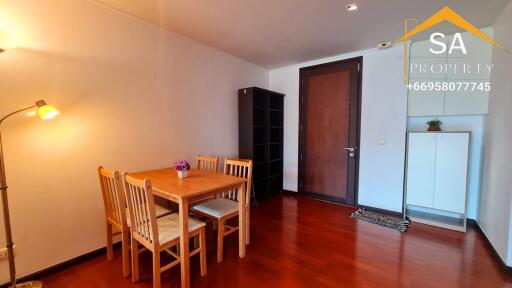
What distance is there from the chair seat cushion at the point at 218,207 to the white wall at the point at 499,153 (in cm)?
249

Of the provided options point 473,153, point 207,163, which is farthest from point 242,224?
point 473,153

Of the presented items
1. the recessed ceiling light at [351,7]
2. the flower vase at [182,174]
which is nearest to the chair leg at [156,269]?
the flower vase at [182,174]

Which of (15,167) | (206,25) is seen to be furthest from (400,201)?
(15,167)

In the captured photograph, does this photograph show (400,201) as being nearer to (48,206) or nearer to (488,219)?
(488,219)

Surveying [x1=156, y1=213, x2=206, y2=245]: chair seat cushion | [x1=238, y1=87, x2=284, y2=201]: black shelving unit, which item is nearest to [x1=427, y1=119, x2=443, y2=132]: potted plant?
[x1=238, y1=87, x2=284, y2=201]: black shelving unit

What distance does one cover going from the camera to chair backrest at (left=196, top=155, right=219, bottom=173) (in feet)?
9.03

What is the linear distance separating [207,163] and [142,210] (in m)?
1.33

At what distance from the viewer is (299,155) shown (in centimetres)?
409

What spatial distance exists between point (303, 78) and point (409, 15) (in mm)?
1822

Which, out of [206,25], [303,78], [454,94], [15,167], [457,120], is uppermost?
[206,25]

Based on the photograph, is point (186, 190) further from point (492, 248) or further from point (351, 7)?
point (492, 248)

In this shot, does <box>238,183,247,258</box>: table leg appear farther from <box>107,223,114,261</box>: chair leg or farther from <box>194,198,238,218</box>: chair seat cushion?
<box>107,223,114,261</box>: chair leg

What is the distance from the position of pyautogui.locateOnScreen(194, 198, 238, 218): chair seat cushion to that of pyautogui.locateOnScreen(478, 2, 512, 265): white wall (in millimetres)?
2490

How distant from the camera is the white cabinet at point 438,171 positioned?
269cm
